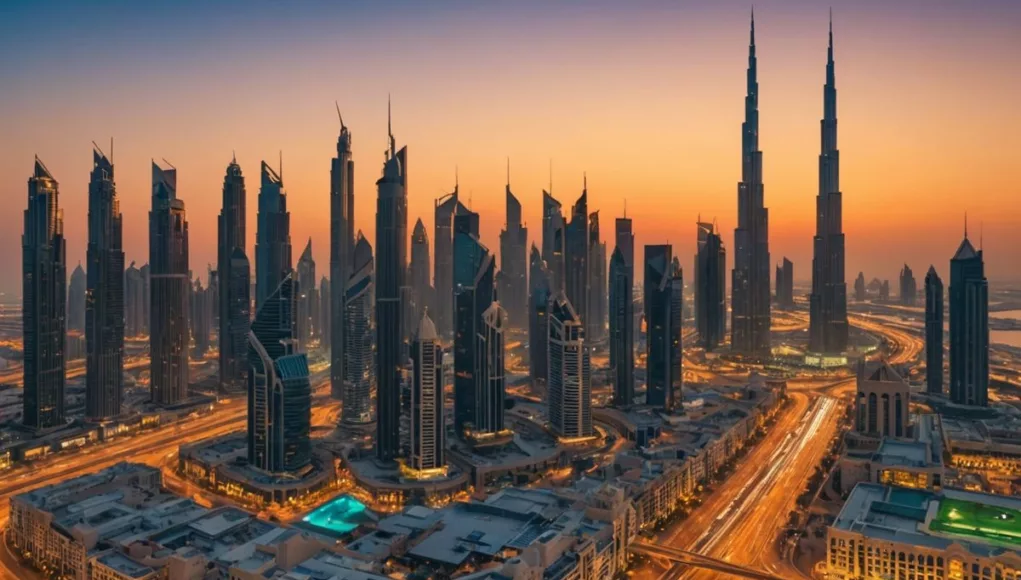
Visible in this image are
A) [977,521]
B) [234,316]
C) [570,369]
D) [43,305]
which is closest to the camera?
[977,521]

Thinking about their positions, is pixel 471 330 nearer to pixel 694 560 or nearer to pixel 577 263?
pixel 694 560

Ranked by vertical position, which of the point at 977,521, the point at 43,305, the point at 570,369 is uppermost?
the point at 43,305

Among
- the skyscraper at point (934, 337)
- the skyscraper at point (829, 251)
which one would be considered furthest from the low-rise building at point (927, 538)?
the skyscraper at point (829, 251)

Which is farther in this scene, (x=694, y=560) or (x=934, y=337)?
(x=934, y=337)

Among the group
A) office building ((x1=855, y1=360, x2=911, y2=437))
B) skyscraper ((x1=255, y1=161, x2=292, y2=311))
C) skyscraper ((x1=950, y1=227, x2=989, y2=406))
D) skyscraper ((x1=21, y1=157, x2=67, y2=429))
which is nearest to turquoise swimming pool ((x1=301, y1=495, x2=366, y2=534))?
skyscraper ((x1=21, y1=157, x2=67, y2=429))

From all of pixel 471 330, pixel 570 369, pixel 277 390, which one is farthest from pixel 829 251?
pixel 277 390

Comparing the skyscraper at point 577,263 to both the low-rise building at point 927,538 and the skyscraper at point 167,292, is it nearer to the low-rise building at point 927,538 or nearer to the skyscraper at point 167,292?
the skyscraper at point 167,292
